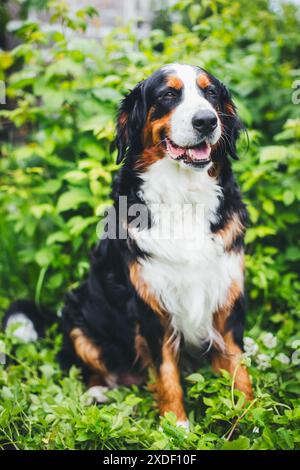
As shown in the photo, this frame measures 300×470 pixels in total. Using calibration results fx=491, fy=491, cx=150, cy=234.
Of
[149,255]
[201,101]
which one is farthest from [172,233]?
[201,101]

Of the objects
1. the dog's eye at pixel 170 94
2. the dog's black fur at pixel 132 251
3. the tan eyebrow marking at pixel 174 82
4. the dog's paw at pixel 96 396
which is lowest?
the dog's paw at pixel 96 396

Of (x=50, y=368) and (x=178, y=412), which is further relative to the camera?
(x=50, y=368)

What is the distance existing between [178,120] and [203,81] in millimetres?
241

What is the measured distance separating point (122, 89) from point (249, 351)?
1891mm

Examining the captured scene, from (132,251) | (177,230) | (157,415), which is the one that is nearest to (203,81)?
(177,230)

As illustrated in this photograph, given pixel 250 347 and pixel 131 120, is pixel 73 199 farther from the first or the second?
pixel 250 347

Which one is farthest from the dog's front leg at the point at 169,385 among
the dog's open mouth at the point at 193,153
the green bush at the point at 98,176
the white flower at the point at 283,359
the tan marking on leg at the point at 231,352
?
the dog's open mouth at the point at 193,153

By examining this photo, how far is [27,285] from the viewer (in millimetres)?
4055

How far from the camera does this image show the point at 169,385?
7.90 ft

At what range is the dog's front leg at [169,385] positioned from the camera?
2382mm

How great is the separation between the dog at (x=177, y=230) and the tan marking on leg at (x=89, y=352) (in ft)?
1.36

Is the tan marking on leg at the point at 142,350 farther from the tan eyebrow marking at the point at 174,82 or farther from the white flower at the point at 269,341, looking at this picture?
the tan eyebrow marking at the point at 174,82

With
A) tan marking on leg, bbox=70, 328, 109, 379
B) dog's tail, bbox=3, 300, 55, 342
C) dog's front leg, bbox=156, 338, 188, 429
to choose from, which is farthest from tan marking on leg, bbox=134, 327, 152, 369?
dog's tail, bbox=3, 300, 55, 342

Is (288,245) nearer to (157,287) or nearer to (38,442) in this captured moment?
(157,287)
